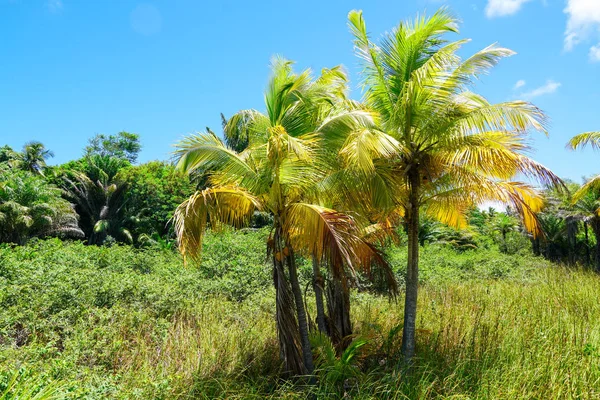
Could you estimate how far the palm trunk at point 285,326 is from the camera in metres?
6.16

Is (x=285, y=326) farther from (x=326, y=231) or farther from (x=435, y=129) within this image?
(x=435, y=129)

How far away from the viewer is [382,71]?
7.12 metres

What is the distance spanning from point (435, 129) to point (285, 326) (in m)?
4.06

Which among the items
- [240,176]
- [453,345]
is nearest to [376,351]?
[453,345]

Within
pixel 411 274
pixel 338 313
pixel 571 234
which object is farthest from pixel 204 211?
pixel 571 234

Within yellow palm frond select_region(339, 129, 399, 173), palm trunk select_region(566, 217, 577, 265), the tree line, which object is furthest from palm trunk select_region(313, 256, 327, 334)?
palm trunk select_region(566, 217, 577, 265)

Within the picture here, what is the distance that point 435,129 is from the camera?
6.72 metres

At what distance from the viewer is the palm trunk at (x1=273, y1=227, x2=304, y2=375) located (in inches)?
243

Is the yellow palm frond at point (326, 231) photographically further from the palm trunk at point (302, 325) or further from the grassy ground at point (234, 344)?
the grassy ground at point (234, 344)

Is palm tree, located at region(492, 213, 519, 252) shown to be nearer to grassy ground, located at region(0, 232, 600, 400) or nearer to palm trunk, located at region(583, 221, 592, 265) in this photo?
palm trunk, located at region(583, 221, 592, 265)

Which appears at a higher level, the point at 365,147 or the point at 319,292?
the point at 365,147

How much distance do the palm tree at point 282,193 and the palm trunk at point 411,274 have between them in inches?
67.4

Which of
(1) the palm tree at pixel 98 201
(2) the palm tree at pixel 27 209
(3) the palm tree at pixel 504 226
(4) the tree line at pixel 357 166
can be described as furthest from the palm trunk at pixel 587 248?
(2) the palm tree at pixel 27 209

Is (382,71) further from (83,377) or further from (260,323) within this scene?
(83,377)
